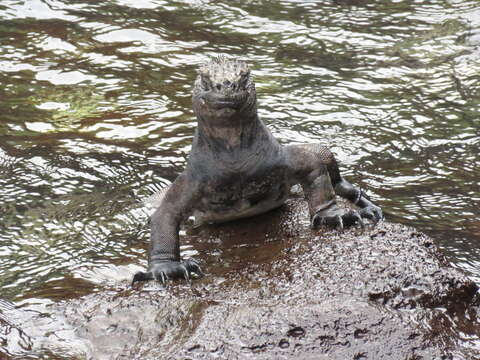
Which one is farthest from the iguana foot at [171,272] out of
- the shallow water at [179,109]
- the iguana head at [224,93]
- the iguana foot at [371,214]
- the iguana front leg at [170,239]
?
the iguana foot at [371,214]

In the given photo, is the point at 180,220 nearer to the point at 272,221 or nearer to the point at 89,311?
the point at 272,221

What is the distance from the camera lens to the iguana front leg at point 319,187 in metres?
6.12

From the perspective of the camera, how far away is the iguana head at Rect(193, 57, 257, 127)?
228 inches

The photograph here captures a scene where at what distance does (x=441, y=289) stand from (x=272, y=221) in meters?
1.57

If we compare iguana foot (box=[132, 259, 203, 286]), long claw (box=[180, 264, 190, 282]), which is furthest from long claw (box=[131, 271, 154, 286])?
long claw (box=[180, 264, 190, 282])

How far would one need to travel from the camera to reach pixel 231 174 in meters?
6.24

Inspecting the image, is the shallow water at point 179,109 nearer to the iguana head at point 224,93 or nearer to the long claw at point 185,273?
the long claw at point 185,273

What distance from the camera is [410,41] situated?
11.5 meters

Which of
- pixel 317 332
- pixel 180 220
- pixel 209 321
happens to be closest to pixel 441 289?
pixel 317 332

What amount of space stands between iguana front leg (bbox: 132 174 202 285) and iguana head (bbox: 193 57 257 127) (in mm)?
534

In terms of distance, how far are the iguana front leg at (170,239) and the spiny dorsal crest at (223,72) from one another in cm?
79

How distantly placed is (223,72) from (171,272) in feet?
4.18

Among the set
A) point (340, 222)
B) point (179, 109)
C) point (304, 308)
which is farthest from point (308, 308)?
point (179, 109)

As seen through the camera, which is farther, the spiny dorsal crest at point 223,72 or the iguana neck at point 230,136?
the iguana neck at point 230,136
